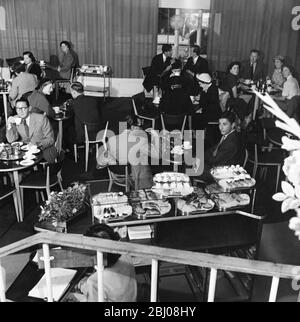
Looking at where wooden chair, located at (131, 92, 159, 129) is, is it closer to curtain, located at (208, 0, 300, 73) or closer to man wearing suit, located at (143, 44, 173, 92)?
man wearing suit, located at (143, 44, 173, 92)

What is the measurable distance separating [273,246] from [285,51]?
19.9 ft

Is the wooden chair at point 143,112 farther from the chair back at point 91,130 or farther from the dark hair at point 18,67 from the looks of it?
the dark hair at point 18,67

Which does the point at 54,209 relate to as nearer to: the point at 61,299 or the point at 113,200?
the point at 113,200

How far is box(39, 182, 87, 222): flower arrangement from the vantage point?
3924 millimetres

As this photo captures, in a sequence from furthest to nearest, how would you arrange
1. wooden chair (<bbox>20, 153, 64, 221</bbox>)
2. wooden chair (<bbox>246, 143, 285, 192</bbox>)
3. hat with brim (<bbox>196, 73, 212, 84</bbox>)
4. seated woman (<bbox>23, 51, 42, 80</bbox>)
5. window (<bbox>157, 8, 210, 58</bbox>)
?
window (<bbox>157, 8, 210, 58</bbox>)
seated woman (<bbox>23, 51, 42, 80</bbox>)
hat with brim (<bbox>196, 73, 212, 84</bbox>)
wooden chair (<bbox>246, 143, 285, 192</bbox>)
wooden chair (<bbox>20, 153, 64, 221</bbox>)

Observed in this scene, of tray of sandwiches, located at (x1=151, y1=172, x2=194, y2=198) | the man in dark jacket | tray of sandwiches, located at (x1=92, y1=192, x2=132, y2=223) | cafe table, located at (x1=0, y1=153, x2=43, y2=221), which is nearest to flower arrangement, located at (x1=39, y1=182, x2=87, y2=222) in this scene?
tray of sandwiches, located at (x1=92, y1=192, x2=132, y2=223)

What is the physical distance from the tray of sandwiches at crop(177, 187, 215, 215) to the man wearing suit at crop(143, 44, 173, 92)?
4344 millimetres

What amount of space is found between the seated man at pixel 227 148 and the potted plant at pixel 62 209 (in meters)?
1.66

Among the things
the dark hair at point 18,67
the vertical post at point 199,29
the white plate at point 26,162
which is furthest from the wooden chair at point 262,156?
the dark hair at point 18,67

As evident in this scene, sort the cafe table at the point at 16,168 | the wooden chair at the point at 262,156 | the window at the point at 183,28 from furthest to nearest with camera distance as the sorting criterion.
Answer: the window at the point at 183,28 → the wooden chair at the point at 262,156 → the cafe table at the point at 16,168

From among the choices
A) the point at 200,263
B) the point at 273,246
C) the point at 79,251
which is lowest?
the point at 273,246

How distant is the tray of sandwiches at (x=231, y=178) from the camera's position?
4488 mm

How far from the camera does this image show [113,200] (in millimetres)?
4145
